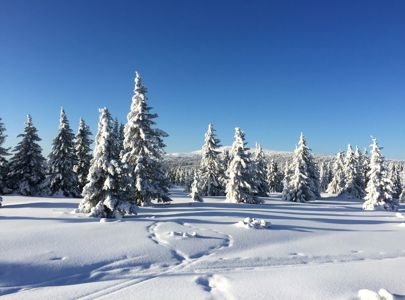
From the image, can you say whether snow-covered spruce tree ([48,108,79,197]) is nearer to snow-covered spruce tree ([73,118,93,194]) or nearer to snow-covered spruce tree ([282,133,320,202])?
snow-covered spruce tree ([73,118,93,194])

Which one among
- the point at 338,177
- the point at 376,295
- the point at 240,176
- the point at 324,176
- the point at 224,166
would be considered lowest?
the point at 376,295

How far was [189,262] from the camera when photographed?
895 centimetres

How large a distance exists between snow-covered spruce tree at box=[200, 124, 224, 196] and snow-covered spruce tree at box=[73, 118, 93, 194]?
17.3m

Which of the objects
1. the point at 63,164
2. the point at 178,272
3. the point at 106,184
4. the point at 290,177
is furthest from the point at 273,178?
the point at 178,272

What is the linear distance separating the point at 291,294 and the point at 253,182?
31.4 metres

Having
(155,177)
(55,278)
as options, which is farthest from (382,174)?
(55,278)

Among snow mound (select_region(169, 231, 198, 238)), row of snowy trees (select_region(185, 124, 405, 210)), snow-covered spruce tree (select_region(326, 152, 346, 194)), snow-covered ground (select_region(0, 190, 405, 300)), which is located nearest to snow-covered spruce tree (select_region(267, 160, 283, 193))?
snow-covered spruce tree (select_region(326, 152, 346, 194))

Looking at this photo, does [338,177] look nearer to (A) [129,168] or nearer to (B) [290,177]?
(B) [290,177]

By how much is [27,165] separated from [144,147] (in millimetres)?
19390

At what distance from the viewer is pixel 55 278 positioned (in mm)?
7438

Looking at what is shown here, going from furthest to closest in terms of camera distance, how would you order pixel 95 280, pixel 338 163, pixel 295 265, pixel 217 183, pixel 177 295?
pixel 338 163 < pixel 217 183 < pixel 295 265 < pixel 95 280 < pixel 177 295

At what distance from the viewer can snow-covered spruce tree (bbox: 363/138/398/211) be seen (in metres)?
38.6

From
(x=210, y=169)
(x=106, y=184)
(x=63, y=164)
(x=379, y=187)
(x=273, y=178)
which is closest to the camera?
(x=106, y=184)

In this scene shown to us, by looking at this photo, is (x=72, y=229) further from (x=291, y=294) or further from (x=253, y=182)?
(x=253, y=182)
